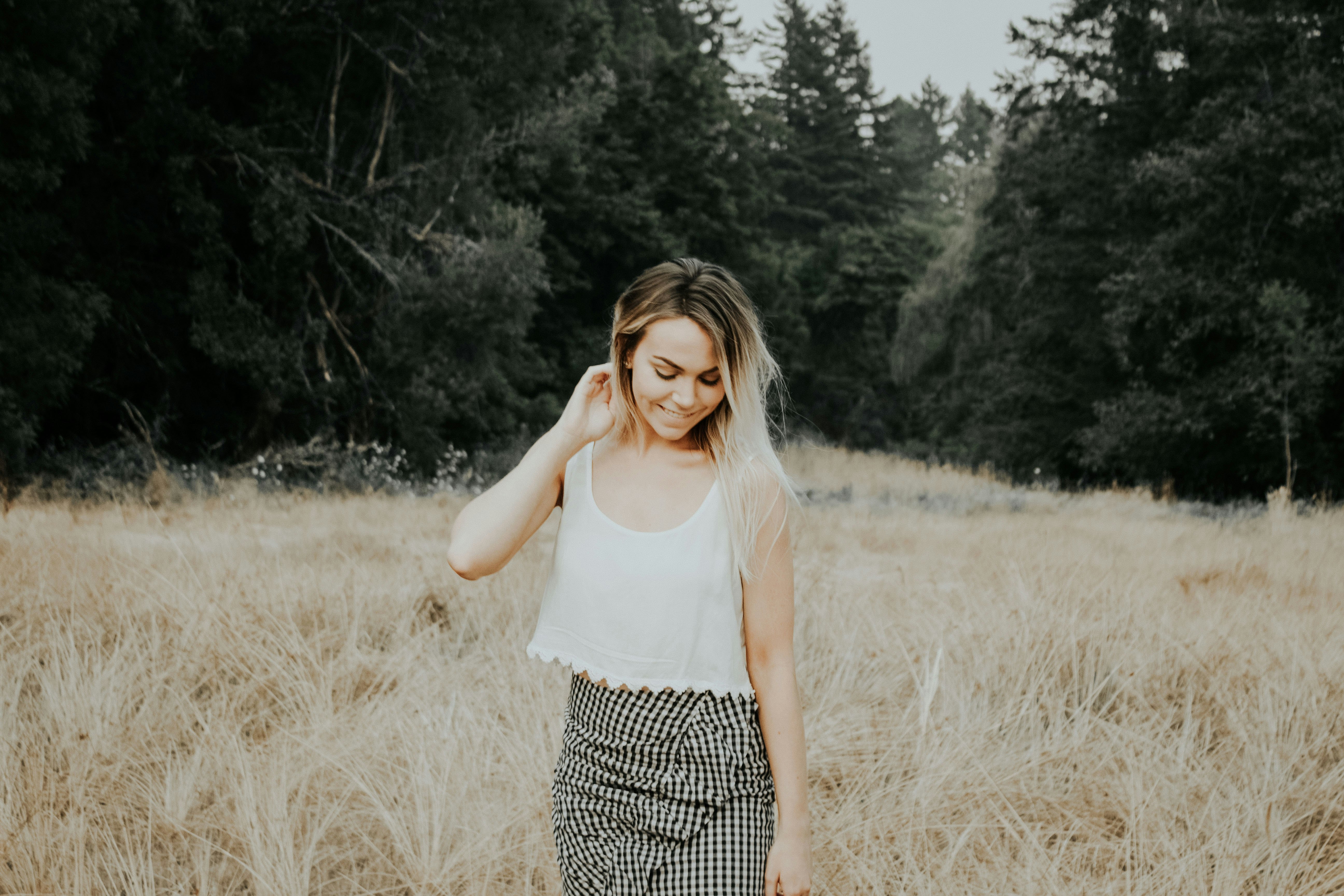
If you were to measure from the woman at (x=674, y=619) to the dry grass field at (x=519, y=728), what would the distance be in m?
1.05

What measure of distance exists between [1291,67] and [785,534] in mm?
18104

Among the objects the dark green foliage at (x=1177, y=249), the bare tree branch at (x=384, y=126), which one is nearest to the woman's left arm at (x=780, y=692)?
the bare tree branch at (x=384, y=126)

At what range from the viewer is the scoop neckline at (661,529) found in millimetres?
1448

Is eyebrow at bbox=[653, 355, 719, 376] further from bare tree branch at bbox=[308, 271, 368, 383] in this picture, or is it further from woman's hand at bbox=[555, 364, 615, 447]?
bare tree branch at bbox=[308, 271, 368, 383]

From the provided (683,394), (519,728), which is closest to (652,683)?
(683,394)

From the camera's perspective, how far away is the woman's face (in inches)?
58.3

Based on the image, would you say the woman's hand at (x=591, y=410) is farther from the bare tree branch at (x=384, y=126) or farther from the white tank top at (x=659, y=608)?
the bare tree branch at (x=384, y=126)

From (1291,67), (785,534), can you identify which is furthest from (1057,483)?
(785,534)

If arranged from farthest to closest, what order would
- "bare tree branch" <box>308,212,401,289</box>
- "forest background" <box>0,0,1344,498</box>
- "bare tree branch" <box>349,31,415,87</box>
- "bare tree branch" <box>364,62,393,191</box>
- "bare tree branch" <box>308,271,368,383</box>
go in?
1. "bare tree branch" <box>364,62,393,191</box>
2. "bare tree branch" <box>308,271,368,383</box>
3. "bare tree branch" <box>349,31,415,87</box>
4. "bare tree branch" <box>308,212,401,289</box>
5. "forest background" <box>0,0,1344,498</box>

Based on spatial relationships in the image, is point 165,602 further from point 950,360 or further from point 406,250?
point 950,360

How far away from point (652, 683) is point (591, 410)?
499 millimetres

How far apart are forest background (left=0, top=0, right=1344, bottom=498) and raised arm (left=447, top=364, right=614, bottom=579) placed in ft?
5.38

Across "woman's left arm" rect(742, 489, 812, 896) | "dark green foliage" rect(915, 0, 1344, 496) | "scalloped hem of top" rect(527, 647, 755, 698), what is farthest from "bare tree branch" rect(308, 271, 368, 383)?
"dark green foliage" rect(915, 0, 1344, 496)

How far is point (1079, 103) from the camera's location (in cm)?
2012
